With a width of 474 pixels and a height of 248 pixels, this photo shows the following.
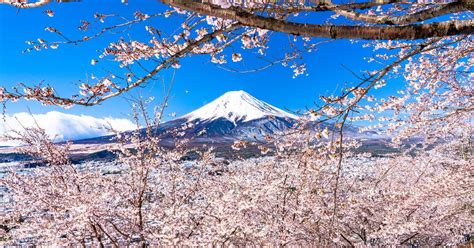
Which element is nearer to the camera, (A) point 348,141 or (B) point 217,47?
(B) point 217,47

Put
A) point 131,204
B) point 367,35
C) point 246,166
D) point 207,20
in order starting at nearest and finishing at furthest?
1. point 367,35
2. point 207,20
3. point 131,204
4. point 246,166

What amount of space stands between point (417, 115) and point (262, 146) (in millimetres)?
4263

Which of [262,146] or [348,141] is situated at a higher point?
[348,141]

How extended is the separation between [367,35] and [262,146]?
2.06 meters

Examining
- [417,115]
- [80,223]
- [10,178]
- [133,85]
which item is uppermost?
[417,115]

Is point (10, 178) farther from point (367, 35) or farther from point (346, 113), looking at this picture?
point (367, 35)

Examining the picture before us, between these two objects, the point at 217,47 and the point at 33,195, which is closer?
the point at 217,47

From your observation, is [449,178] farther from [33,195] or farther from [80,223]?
[33,195]

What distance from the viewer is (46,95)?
102 inches

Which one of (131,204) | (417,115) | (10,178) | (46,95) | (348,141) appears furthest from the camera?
(348,141)

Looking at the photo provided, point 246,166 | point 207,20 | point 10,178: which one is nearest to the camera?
point 207,20

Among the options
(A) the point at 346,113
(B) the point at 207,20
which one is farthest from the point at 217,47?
(A) the point at 346,113

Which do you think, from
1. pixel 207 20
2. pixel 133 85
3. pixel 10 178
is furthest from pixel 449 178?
pixel 10 178

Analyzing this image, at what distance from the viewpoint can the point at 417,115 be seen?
6.43 metres
